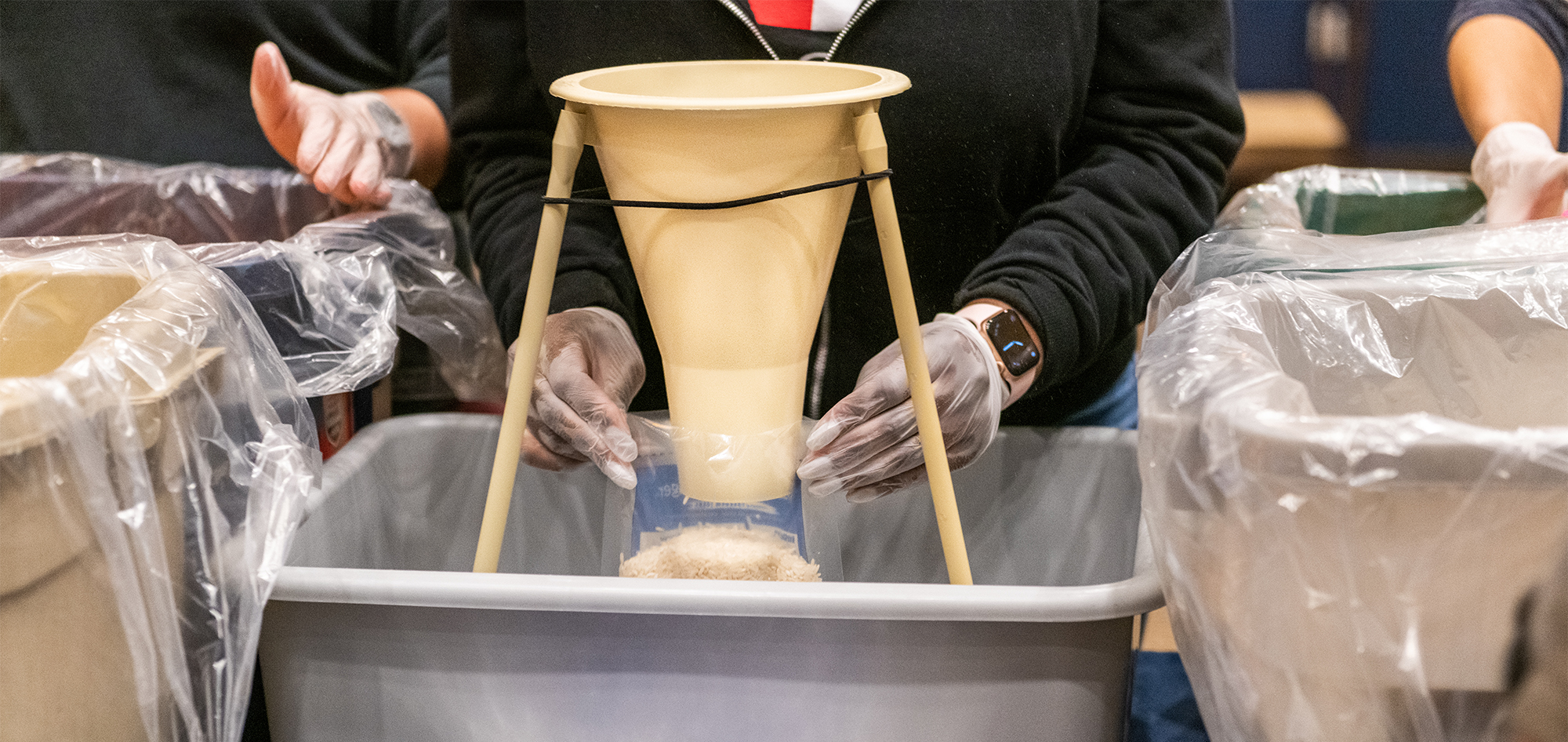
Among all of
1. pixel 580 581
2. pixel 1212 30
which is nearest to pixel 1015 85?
pixel 1212 30

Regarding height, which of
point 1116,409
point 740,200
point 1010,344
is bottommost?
point 1116,409

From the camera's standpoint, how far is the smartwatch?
22.1 inches

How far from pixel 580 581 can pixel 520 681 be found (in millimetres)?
66

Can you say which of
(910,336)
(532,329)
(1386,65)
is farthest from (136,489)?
(1386,65)

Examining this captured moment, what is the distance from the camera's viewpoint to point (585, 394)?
1.74ft

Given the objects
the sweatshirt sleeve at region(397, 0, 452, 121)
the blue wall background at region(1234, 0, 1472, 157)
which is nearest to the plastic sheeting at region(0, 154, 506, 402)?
the sweatshirt sleeve at region(397, 0, 452, 121)

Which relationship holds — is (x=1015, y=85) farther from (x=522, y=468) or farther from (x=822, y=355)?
(x=522, y=468)

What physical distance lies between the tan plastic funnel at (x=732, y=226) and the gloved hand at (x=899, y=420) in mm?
21

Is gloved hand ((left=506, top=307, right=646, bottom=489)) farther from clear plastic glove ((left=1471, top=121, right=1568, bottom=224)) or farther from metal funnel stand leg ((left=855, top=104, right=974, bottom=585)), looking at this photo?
clear plastic glove ((left=1471, top=121, right=1568, bottom=224))

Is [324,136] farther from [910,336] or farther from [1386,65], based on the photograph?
[1386,65]

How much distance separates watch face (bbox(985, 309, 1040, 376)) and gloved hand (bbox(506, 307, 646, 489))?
193 mm

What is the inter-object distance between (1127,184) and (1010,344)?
14 cm

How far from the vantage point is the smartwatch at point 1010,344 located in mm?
561

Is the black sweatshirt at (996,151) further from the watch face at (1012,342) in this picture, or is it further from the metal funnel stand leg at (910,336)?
the metal funnel stand leg at (910,336)
